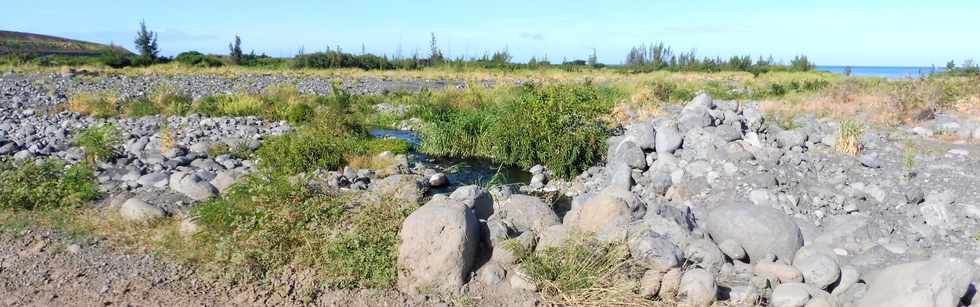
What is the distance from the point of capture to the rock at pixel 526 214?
5.79 metres

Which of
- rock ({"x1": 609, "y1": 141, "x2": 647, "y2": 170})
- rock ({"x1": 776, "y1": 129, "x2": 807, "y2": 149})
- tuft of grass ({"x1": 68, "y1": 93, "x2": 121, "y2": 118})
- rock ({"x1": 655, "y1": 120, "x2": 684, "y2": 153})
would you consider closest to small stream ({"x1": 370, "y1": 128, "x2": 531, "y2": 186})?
rock ({"x1": 609, "y1": 141, "x2": 647, "y2": 170})

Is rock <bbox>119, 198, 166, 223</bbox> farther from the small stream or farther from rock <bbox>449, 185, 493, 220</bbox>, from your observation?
the small stream

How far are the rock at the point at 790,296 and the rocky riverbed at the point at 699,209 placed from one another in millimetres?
10

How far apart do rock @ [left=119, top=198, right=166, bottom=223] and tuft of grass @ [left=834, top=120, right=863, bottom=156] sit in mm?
9228

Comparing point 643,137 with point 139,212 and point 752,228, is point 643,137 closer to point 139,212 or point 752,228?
point 752,228

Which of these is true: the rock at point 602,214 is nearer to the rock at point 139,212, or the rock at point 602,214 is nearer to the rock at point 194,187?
the rock at point 139,212

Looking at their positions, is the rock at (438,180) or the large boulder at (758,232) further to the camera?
the rock at (438,180)

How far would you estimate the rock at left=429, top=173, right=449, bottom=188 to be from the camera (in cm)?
1028

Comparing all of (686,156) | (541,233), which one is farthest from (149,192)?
(686,156)

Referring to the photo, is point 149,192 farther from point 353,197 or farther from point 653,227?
point 653,227

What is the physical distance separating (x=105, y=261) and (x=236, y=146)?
7.07 metres

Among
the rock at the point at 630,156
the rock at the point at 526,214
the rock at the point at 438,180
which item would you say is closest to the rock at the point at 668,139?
the rock at the point at 630,156

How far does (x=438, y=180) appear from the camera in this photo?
10328mm

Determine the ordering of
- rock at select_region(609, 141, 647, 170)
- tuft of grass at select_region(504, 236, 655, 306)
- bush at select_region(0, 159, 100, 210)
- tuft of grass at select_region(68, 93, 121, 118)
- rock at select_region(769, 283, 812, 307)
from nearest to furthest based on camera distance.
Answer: tuft of grass at select_region(504, 236, 655, 306) < rock at select_region(769, 283, 812, 307) < bush at select_region(0, 159, 100, 210) < rock at select_region(609, 141, 647, 170) < tuft of grass at select_region(68, 93, 121, 118)
